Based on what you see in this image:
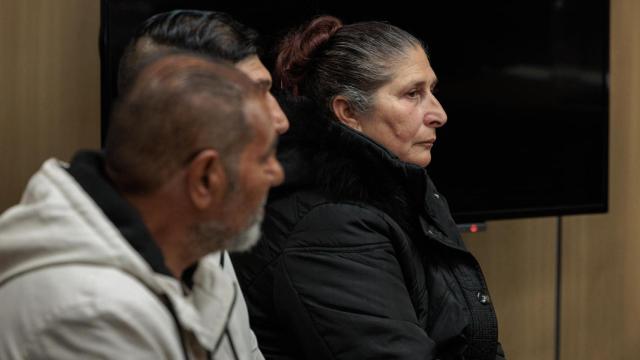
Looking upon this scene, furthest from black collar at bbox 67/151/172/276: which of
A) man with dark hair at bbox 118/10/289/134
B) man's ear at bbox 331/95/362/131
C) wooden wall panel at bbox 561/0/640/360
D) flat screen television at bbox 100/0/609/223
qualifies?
wooden wall panel at bbox 561/0/640/360

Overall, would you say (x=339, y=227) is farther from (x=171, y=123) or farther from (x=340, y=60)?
(x=171, y=123)

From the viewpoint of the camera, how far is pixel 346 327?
1560 mm

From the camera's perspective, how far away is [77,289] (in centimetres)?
100

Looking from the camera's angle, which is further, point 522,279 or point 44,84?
point 522,279

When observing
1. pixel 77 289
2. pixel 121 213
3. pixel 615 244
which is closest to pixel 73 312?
pixel 77 289

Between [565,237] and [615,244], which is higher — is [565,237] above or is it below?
above

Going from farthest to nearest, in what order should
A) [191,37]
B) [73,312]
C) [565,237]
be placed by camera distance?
1. [565,237]
2. [191,37]
3. [73,312]

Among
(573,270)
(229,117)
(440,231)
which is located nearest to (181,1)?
(440,231)

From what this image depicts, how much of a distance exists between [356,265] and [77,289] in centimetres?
70

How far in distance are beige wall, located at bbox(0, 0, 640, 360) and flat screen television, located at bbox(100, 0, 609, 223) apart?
265 mm

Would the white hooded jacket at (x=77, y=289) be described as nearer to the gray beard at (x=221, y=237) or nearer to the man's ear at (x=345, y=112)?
the gray beard at (x=221, y=237)

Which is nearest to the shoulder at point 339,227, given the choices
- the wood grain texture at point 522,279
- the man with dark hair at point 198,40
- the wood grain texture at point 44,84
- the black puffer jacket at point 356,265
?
the black puffer jacket at point 356,265

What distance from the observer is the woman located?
158 cm

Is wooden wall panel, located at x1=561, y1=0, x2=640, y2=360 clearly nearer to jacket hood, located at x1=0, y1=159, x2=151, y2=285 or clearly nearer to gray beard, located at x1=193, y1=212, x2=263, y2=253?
gray beard, located at x1=193, y1=212, x2=263, y2=253
